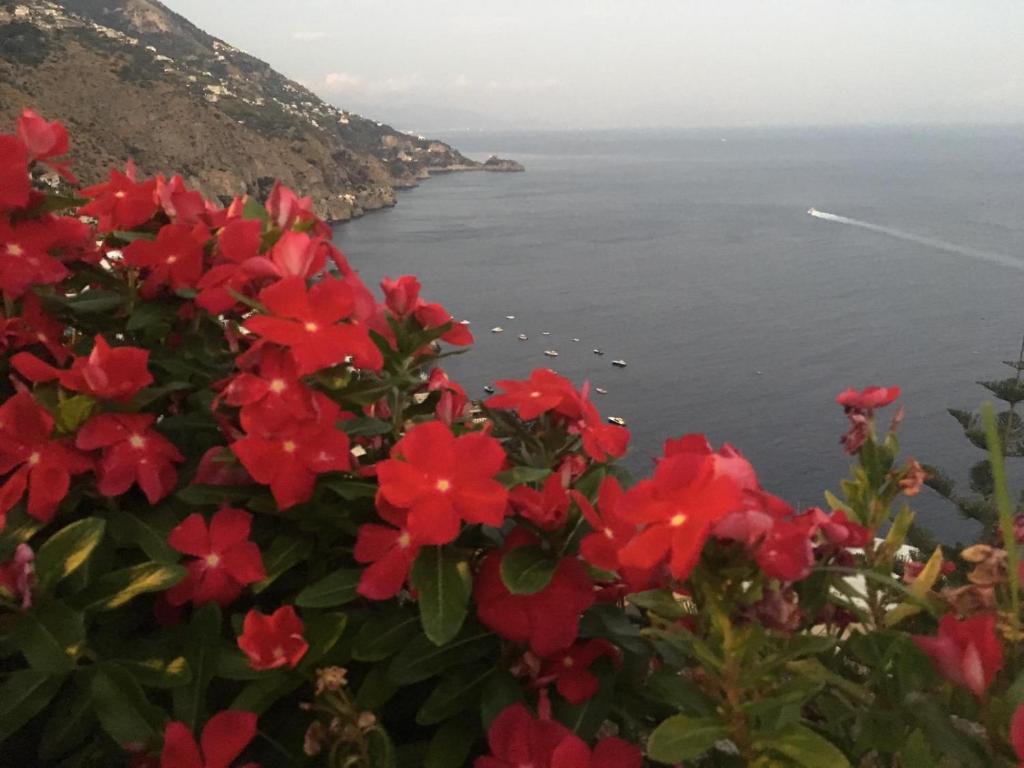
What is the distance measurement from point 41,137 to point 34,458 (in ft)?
2.58

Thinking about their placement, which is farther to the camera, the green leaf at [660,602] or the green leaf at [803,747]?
the green leaf at [660,602]

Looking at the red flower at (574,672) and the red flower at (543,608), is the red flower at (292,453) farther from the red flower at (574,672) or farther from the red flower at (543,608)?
the red flower at (574,672)

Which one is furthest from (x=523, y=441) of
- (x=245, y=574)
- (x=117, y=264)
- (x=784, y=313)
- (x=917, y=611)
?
(x=784, y=313)

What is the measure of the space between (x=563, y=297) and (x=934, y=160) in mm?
137588

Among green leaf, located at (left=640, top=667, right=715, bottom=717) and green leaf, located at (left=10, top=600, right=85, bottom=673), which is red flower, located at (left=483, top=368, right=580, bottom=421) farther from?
green leaf, located at (left=10, top=600, right=85, bottom=673)

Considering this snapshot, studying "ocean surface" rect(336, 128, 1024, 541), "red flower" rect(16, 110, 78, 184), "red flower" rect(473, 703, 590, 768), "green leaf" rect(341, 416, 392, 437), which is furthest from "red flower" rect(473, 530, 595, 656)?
"ocean surface" rect(336, 128, 1024, 541)

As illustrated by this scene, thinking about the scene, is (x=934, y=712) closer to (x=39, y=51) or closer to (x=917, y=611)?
(x=917, y=611)

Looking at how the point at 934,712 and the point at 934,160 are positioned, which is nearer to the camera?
the point at 934,712

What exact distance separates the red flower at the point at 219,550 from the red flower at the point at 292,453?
0.10 m

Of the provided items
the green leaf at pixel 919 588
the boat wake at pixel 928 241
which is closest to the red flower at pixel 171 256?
the green leaf at pixel 919 588

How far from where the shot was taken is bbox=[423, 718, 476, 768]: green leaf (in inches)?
49.8

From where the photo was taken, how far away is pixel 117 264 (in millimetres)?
1839

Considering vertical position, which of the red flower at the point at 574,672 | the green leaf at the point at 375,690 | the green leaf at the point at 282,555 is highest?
the green leaf at the point at 282,555

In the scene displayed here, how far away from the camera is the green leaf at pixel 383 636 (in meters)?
1.30
